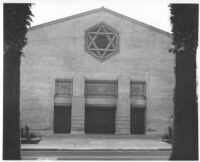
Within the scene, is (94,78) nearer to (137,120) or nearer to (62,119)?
(62,119)

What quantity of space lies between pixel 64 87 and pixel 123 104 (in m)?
4.19

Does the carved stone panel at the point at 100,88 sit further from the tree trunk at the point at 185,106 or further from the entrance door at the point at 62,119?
the tree trunk at the point at 185,106

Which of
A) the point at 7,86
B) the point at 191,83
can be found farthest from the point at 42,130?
the point at 191,83

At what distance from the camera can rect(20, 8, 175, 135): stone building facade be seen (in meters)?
27.3

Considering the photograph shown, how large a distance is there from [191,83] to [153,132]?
13569 millimetres

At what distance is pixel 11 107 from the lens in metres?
14.6

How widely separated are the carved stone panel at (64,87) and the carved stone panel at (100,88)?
1159 millimetres

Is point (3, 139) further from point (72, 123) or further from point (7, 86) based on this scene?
point (72, 123)

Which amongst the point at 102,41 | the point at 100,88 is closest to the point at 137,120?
the point at 100,88

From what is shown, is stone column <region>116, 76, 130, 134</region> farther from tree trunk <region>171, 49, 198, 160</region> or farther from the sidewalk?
tree trunk <region>171, 49, 198, 160</region>

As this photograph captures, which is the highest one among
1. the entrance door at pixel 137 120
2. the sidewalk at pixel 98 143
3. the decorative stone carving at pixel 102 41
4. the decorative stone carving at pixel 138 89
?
the decorative stone carving at pixel 102 41

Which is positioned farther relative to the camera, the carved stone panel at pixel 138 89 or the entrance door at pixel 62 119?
the carved stone panel at pixel 138 89

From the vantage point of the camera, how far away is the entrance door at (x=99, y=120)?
2755 centimetres

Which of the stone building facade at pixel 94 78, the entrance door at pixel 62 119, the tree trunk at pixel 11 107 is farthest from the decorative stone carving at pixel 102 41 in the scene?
the tree trunk at pixel 11 107
